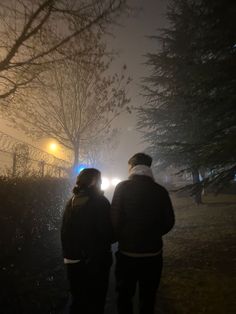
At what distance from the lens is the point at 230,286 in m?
6.01

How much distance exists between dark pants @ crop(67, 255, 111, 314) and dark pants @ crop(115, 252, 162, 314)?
0.22 m

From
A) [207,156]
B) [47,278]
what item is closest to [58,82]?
[207,156]

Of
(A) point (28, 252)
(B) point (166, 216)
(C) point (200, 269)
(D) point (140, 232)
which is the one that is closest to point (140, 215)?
(D) point (140, 232)

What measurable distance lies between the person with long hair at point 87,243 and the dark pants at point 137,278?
0.24 meters

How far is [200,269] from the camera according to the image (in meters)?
7.19

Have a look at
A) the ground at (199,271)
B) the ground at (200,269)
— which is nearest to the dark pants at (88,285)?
the ground at (199,271)

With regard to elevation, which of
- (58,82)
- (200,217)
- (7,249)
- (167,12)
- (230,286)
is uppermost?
(167,12)

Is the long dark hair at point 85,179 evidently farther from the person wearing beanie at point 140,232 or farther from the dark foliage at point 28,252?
the dark foliage at point 28,252

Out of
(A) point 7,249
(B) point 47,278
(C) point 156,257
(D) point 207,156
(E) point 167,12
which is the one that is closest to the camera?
(C) point 156,257

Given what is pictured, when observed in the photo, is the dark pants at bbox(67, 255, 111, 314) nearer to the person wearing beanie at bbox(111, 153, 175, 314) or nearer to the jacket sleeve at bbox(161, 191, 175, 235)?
the person wearing beanie at bbox(111, 153, 175, 314)

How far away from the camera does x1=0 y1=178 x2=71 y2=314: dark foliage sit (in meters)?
5.17

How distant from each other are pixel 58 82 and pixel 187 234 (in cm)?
865

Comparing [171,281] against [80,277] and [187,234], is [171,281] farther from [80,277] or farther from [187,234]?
[187,234]

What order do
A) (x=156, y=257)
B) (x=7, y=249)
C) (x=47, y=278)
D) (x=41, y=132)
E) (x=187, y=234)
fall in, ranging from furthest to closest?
(x=41, y=132), (x=187, y=234), (x=47, y=278), (x=7, y=249), (x=156, y=257)
